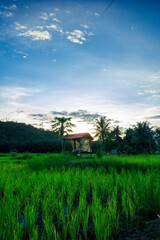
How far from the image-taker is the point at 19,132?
42688 mm

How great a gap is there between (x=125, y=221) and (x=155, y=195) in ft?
1.66

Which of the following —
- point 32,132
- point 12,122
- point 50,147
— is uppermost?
point 12,122

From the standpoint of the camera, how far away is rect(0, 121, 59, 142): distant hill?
3888 centimetres

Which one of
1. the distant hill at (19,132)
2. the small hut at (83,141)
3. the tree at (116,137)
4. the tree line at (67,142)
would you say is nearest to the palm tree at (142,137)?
the tree line at (67,142)

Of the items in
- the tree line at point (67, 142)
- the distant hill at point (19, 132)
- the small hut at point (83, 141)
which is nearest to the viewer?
the small hut at point (83, 141)

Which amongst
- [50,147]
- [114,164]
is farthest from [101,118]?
[114,164]

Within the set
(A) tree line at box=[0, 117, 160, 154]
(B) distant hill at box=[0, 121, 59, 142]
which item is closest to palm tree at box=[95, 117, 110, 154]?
(A) tree line at box=[0, 117, 160, 154]

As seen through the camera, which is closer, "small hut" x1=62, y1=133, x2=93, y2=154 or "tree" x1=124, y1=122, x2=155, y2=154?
"small hut" x1=62, y1=133, x2=93, y2=154

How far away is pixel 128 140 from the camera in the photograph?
40.7m

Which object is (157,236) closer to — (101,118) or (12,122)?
(101,118)

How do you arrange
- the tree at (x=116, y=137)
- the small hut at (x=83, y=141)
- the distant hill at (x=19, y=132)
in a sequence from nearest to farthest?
the small hut at (x=83, y=141) → the distant hill at (x=19, y=132) → the tree at (x=116, y=137)

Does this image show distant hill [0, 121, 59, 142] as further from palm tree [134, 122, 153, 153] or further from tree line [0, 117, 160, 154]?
palm tree [134, 122, 153, 153]

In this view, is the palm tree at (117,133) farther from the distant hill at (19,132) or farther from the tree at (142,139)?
the distant hill at (19,132)

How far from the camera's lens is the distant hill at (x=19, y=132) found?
1531 inches
